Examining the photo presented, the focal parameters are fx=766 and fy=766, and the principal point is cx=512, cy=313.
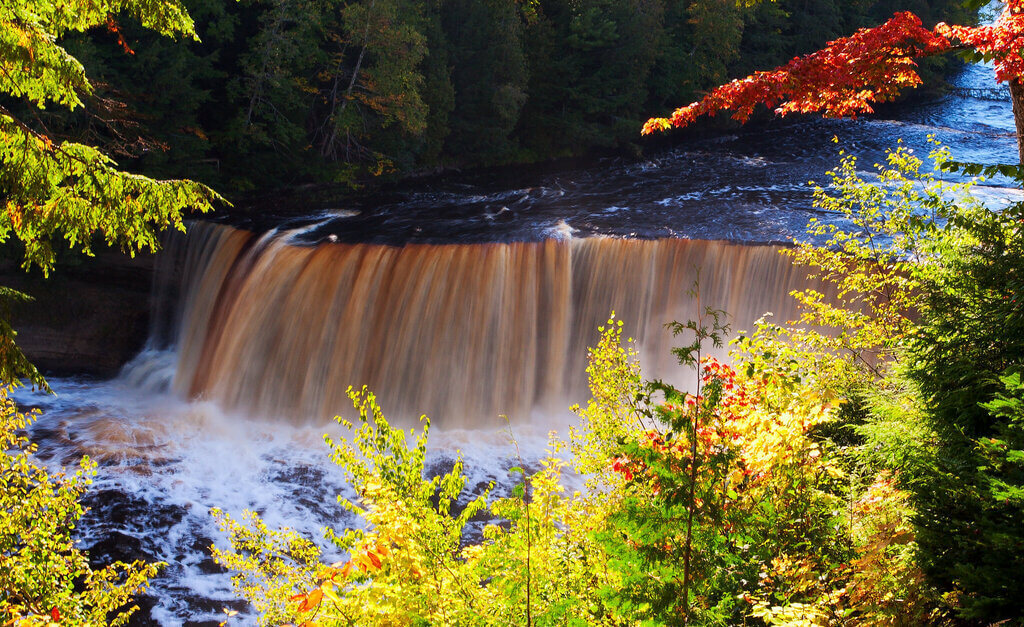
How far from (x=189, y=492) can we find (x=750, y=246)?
9.81m

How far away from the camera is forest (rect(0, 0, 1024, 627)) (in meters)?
3.82

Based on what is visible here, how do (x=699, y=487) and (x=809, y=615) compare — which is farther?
(x=699, y=487)

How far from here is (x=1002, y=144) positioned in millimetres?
20969

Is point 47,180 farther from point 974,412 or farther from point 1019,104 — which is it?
point 1019,104

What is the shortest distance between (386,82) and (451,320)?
301 inches

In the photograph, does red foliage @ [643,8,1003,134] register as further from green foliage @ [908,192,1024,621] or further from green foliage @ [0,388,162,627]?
green foliage @ [0,388,162,627]

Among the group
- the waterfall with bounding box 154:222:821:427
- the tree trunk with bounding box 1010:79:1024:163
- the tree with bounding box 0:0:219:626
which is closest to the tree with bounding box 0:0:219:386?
the tree with bounding box 0:0:219:626

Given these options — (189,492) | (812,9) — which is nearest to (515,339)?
(189,492)

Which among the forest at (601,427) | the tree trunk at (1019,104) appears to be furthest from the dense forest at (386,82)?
the tree trunk at (1019,104)

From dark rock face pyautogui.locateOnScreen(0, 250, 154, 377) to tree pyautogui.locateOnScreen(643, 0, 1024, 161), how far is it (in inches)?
489

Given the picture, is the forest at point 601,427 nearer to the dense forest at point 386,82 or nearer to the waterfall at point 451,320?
the waterfall at point 451,320

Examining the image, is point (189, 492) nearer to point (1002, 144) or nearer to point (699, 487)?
point (699, 487)

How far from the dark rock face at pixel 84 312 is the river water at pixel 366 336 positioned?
48 cm

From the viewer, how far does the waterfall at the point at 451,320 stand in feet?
44.0
